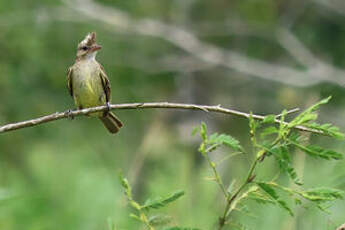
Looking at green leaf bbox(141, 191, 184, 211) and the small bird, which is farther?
the small bird

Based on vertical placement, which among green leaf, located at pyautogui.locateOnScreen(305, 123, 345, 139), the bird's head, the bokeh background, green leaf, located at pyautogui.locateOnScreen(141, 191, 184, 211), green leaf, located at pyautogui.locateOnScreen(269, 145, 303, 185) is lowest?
the bokeh background

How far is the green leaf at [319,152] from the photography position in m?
1.51

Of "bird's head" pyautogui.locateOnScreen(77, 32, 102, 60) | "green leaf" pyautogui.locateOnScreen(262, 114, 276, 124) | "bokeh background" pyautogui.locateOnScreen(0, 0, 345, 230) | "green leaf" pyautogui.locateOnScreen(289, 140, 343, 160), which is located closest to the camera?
"green leaf" pyautogui.locateOnScreen(289, 140, 343, 160)

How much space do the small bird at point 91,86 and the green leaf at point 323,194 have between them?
237cm

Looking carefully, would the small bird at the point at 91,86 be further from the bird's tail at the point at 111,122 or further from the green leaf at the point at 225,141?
the green leaf at the point at 225,141

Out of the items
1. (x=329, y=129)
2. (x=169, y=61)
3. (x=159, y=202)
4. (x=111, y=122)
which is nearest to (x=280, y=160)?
(x=329, y=129)

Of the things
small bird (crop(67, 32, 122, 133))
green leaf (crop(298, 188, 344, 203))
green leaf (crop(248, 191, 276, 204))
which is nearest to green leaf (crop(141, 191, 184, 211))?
green leaf (crop(248, 191, 276, 204))

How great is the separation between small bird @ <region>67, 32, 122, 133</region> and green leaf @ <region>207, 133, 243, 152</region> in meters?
2.20

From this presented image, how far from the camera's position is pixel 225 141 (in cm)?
166

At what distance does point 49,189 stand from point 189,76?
11.3 m

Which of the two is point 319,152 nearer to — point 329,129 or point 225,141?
point 329,129

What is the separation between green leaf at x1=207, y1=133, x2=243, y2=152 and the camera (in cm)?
164

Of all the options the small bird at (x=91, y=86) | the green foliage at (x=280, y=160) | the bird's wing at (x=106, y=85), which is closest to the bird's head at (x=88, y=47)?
the small bird at (x=91, y=86)

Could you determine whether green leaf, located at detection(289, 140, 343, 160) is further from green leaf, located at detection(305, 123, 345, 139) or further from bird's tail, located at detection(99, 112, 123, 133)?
bird's tail, located at detection(99, 112, 123, 133)
